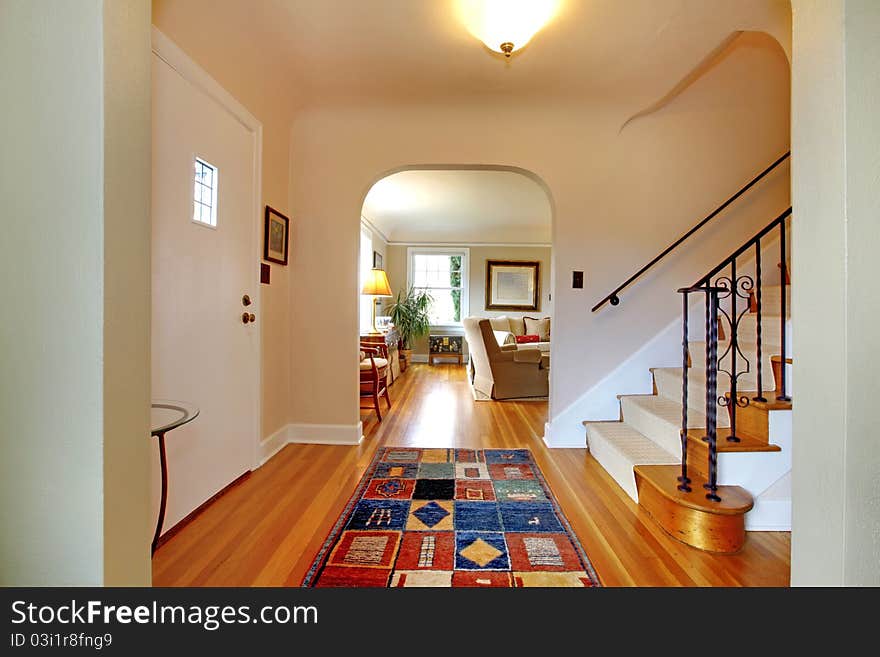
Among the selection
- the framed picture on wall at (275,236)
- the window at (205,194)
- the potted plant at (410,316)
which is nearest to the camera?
the window at (205,194)

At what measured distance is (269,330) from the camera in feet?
8.76

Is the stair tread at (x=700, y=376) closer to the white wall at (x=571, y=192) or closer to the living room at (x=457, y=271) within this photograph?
the white wall at (x=571, y=192)

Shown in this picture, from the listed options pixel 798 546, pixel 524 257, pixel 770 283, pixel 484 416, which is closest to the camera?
pixel 798 546

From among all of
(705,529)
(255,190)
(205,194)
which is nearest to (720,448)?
(705,529)

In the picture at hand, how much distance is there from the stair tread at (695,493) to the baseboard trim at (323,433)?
1865 millimetres

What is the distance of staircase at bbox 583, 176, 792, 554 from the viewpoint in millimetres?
1688

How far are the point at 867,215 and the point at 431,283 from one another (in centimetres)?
700

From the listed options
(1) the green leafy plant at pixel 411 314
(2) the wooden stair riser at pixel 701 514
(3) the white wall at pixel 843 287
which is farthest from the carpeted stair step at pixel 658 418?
(1) the green leafy plant at pixel 411 314

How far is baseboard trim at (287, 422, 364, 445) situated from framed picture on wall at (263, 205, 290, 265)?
46.3 inches

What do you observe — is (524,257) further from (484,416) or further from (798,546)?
(798,546)

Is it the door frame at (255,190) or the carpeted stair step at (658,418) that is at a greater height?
the door frame at (255,190)

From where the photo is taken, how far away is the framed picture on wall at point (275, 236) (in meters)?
2.57

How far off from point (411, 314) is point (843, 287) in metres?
6.47
